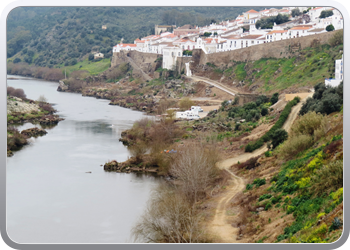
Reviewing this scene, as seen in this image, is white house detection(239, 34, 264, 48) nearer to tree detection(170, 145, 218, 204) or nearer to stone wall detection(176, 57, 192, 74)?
stone wall detection(176, 57, 192, 74)

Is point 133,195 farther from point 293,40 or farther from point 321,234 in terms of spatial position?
point 293,40

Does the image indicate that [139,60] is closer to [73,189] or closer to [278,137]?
[73,189]

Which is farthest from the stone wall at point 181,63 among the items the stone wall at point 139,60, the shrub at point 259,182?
the shrub at point 259,182

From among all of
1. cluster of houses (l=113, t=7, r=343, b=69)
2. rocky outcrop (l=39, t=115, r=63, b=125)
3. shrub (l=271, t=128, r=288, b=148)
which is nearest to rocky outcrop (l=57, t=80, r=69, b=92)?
cluster of houses (l=113, t=7, r=343, b=69)

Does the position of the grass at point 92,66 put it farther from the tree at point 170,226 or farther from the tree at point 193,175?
the tree at point 170,226

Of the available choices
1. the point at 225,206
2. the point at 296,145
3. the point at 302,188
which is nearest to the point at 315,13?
the point at 296,145
